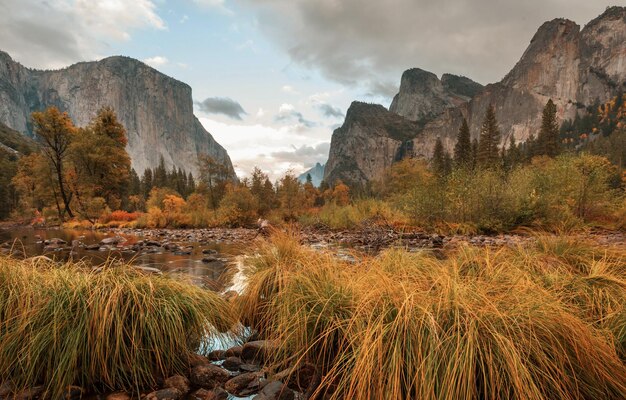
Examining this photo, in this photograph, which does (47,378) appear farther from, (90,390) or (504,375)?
(504,375)

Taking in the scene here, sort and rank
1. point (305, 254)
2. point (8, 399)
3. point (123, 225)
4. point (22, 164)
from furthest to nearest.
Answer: point (22, 164) → point (123, 225) → point (305, 254) → point (8, 399)

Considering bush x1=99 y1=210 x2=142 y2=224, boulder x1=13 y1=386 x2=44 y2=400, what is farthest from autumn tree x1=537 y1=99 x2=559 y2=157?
boulder x1=13 y1=386 x2=44 y2=400

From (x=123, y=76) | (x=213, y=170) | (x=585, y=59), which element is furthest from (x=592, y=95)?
(x=123, y=76)

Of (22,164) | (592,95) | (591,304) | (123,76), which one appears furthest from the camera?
(123,76)

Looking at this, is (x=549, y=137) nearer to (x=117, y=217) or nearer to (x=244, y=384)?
(x=117, y=217)

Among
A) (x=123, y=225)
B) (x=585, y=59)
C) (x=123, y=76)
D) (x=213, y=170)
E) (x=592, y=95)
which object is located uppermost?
(x=123, y=76)

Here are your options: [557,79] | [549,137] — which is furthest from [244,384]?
[557,79]

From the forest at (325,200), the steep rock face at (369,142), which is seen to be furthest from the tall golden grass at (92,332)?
the steep rock face at (369,142)

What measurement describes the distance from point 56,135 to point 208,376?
28.9 metres

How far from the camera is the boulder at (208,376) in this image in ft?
8.32

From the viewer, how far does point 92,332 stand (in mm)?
2355

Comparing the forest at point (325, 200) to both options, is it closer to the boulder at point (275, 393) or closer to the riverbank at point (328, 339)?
the riverbank at point (328, 339)

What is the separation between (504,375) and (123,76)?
23762 centimetres

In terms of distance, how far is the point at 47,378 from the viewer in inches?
89.9
